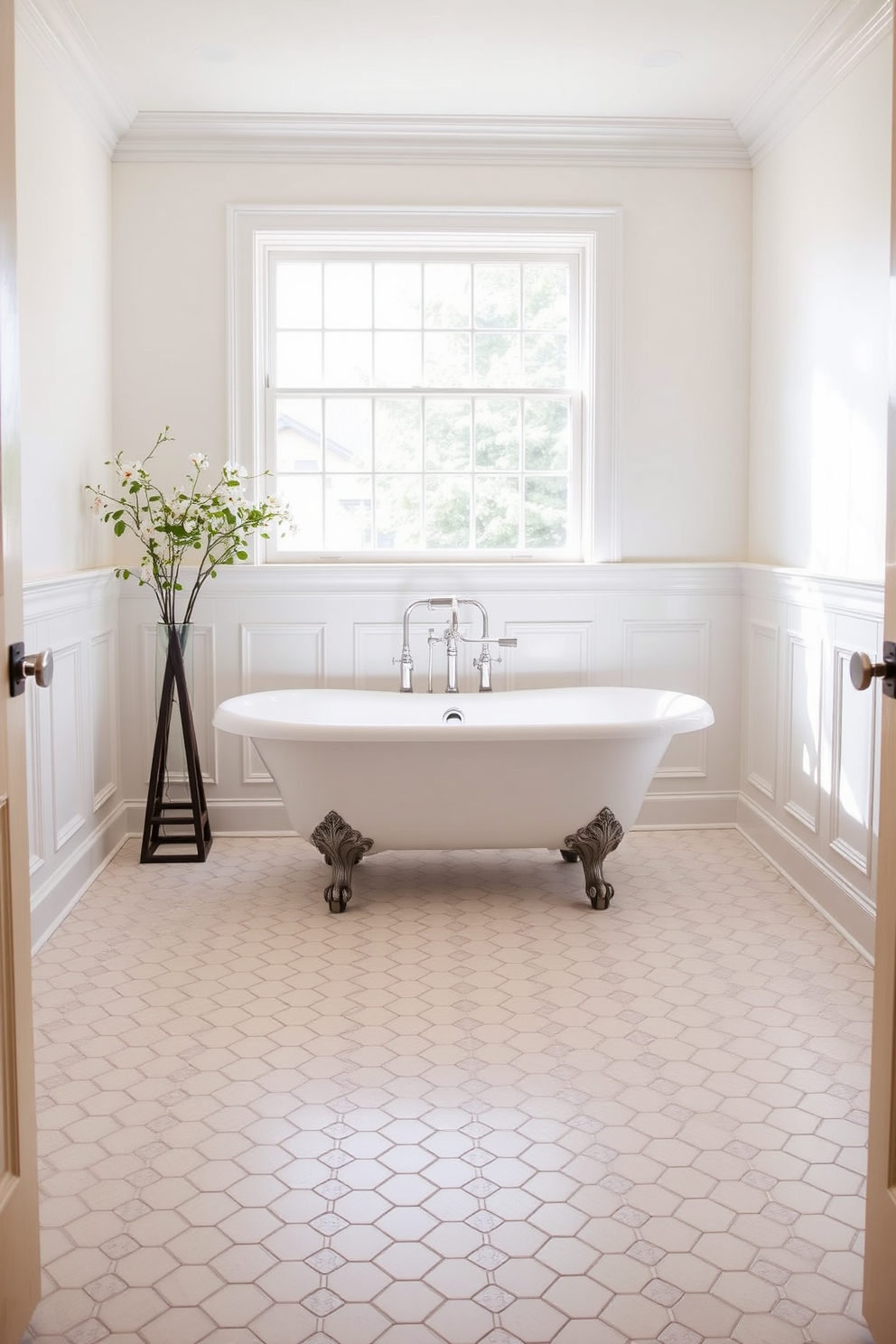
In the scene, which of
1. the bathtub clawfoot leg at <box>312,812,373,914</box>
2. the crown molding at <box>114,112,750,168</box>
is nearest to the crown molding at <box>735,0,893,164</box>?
the crown molding at <box>114,112,750,168</box>

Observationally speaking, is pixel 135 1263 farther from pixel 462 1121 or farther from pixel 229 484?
pixel 229 484

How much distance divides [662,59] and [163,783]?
302 centimetres

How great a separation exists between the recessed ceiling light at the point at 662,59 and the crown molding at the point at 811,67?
1.10ft

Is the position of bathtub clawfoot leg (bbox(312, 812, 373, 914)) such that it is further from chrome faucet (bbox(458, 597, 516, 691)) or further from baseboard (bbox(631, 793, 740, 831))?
baseboard (bbox(631, 793, 740, 831))

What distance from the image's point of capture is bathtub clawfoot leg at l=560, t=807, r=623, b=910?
3.71m

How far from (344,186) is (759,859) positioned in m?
3.01

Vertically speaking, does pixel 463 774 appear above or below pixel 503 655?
below

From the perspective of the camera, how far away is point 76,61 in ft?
12.0

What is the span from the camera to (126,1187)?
2100 mm

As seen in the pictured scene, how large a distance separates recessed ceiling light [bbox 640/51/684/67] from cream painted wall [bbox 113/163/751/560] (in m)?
0.67

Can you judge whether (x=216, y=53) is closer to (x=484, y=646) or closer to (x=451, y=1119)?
(x=484, y=646)

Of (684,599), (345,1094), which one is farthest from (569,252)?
(345,1094)

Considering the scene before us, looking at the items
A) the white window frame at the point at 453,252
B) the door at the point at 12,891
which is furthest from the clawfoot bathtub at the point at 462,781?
the door at the point at 12,891

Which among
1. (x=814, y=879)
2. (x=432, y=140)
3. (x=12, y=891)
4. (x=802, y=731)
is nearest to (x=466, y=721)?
(x=802, y=731)
